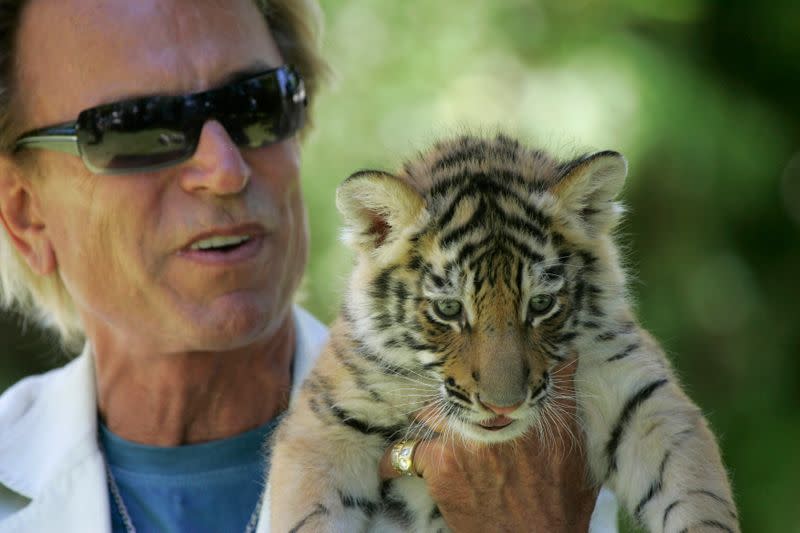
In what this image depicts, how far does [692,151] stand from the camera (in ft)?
17.5

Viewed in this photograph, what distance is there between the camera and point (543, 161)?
8.69ft

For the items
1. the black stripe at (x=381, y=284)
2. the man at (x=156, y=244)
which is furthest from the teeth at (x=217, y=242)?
the black stripe at (x=381, y=284)

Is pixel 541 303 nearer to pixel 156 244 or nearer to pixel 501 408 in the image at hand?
pixel 501 408

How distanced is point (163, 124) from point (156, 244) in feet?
1.12

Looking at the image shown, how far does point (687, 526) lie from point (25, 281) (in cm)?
248

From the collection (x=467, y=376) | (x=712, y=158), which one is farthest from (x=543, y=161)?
(x=712, y=158)

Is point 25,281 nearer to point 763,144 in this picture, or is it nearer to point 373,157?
point 373,157

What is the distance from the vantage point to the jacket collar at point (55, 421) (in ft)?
10.3

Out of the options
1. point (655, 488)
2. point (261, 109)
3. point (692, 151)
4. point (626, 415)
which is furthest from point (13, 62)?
point (692, 151)

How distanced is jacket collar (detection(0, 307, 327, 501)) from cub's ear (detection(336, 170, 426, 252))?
2.08 feet

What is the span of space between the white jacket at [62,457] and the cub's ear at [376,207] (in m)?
0.70

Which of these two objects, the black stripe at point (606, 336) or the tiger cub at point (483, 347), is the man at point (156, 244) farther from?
the black stripe at point (606, 336)

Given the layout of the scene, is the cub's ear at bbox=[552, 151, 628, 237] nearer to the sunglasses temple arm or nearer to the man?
the man

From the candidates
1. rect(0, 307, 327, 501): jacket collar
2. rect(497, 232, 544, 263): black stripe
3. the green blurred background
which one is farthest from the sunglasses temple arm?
the green blurred background
